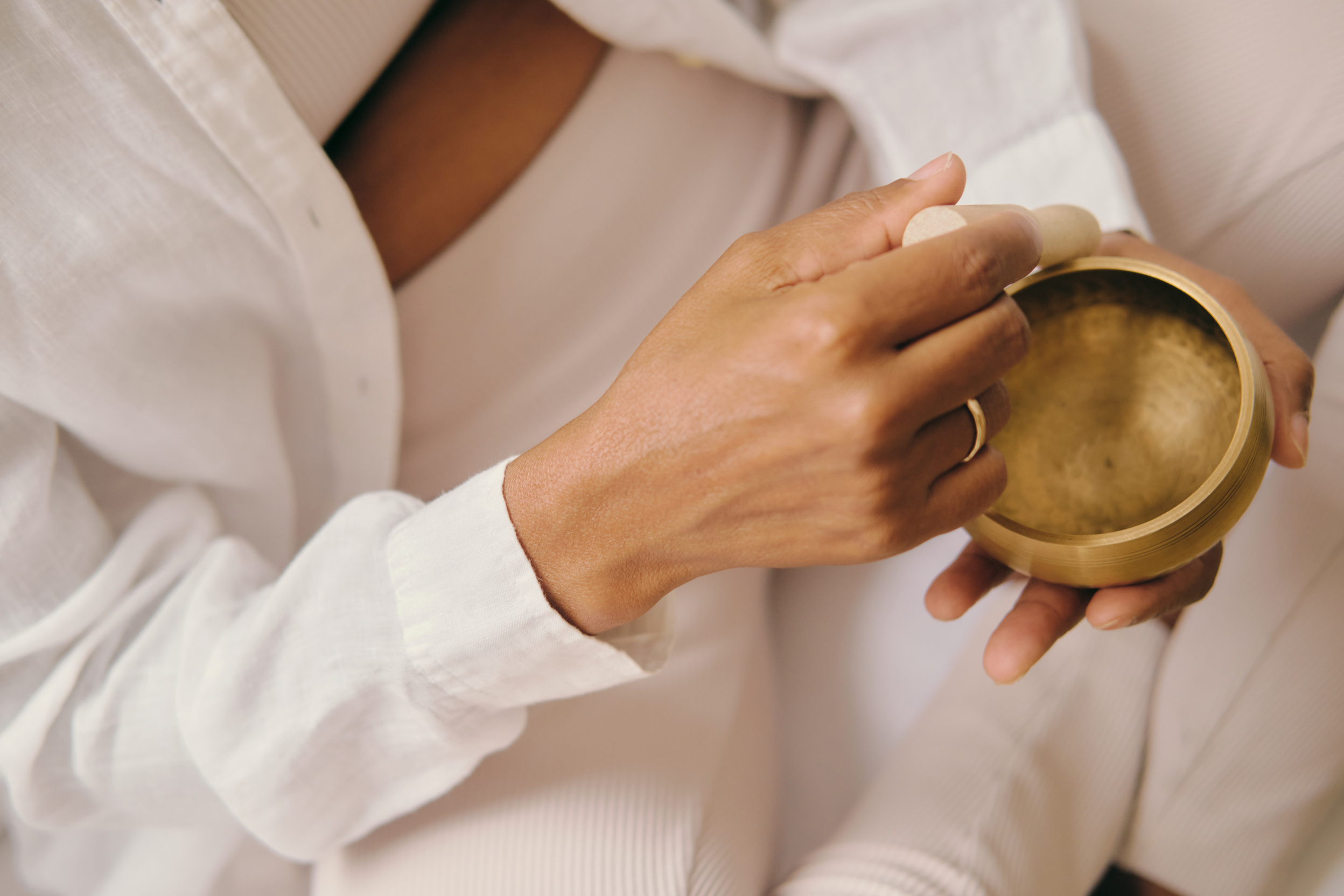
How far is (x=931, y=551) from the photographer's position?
30.4 inches

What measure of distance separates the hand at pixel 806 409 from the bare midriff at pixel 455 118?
37 centimetres

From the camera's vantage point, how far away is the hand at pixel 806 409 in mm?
349

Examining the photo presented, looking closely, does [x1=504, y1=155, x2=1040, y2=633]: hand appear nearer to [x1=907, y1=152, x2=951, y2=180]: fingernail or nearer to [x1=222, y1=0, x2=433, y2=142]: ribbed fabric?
[x1=907, y1=152, x2=951, y2=180]: fingernail

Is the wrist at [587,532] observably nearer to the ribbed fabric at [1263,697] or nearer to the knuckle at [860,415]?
the knuckle at [860,415]

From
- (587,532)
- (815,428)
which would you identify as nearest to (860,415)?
(815,428)

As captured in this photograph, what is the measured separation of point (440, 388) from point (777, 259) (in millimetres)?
432

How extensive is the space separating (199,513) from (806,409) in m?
0.52

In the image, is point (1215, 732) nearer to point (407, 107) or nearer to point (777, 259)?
point (777, 259)

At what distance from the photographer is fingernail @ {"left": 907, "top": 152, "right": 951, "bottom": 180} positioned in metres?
0.42

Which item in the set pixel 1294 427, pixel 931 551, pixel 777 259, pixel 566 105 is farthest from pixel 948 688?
pixel 566 105

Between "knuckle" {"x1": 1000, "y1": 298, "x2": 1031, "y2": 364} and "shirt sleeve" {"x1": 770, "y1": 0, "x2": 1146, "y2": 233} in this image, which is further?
"shirt sleeve" {"x1": 770, "y1": 0, "x2": 1146, "y2": 233}

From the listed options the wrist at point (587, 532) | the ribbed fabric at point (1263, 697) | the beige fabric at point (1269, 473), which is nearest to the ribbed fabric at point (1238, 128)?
the beige fabric at point (1269, 473)

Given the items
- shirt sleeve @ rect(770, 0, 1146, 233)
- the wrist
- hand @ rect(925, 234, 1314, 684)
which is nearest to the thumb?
the wrist

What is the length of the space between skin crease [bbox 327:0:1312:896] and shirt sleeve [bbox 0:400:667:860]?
0.05m
